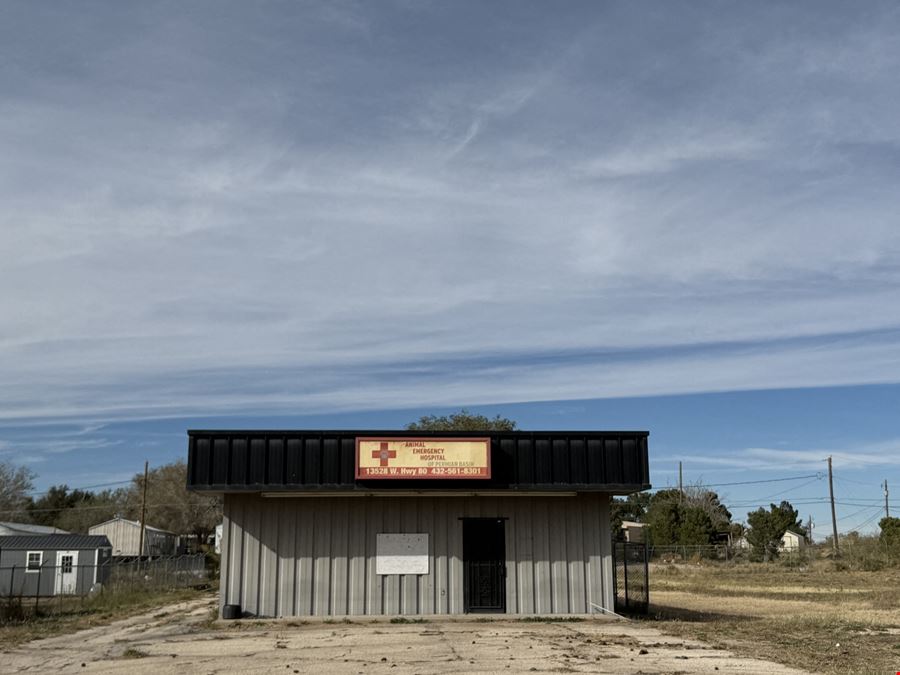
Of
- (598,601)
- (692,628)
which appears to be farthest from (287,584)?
(692,628)

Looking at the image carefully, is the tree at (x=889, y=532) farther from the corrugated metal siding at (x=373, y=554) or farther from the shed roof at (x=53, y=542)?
the shed roof at (x=53, y=542)

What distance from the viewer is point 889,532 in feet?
199

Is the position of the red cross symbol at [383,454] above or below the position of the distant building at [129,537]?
above

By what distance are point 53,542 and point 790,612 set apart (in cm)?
3628

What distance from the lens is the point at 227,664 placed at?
15.2 metres

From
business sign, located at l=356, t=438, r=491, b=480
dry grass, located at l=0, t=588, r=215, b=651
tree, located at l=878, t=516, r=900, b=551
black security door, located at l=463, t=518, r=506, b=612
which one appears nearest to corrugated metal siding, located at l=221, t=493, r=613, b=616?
black security door, located at l=463, t=518, r=506, b=612

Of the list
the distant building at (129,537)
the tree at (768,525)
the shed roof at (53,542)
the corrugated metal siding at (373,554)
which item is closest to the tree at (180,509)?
the distant building at (129,537)

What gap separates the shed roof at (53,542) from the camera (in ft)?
153

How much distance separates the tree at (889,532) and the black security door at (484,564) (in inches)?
1706

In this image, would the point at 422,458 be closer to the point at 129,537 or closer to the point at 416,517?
the point at 416,517

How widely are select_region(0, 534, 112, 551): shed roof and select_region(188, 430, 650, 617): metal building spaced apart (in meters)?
27.1

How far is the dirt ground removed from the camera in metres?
14.7

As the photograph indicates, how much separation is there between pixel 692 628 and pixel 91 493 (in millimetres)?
99363

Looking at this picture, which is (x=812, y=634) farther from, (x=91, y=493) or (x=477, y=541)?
(x=91, y=493)
